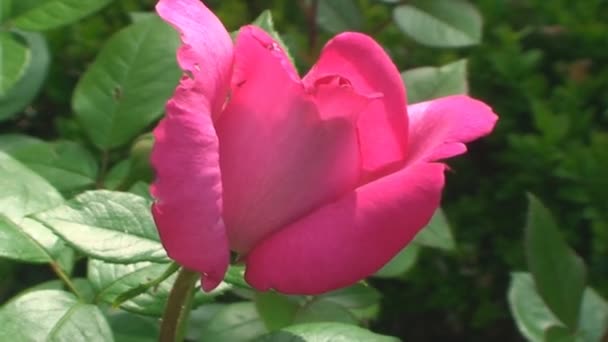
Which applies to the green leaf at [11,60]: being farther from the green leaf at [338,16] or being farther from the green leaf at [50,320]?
the green leaf at [338,16]

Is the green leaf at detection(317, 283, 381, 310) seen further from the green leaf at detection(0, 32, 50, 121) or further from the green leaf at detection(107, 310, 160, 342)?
the green leaf at detection(0, 32, 50, 121)

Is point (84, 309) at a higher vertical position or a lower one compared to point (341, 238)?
lower

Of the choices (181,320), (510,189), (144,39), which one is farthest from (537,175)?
(181,320)

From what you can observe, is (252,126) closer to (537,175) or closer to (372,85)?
(372,85)

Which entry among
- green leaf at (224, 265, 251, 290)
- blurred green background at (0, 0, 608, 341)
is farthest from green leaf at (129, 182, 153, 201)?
blurred green background at (0, 0, 608, 341)

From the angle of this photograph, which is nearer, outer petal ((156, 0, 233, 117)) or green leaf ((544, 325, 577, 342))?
outer petal ((156, 0, 233, 117))

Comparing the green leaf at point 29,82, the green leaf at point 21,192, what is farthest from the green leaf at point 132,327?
the green leaf at point 29,82

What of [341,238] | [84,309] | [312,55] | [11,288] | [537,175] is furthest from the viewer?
[537,175]
